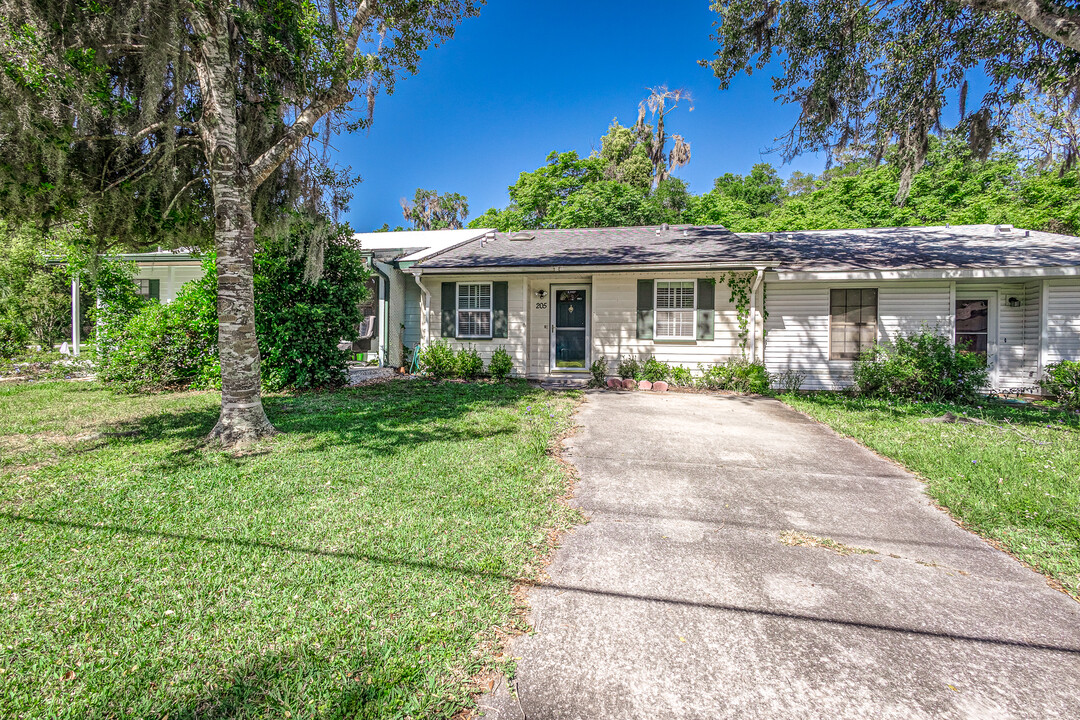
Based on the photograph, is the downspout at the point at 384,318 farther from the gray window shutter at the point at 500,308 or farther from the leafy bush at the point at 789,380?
the leafy bush at the point at 789,380

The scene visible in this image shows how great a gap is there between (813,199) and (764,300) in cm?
1610

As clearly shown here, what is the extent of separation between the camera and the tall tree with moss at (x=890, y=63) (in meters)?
6.80

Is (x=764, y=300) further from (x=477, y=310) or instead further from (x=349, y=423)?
(x=349, y=423)

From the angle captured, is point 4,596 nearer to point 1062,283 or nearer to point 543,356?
point 543,356

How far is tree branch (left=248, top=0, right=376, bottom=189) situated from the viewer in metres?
4.85

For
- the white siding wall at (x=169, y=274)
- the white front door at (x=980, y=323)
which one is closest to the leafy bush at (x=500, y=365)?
the white front door at (x=980, y=323)

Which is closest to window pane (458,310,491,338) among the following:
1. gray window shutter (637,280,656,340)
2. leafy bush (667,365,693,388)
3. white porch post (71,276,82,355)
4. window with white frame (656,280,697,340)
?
gray window shutter (637,280,656,340)

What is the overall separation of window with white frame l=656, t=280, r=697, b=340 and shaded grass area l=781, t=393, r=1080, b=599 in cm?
299

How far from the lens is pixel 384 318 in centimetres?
1131

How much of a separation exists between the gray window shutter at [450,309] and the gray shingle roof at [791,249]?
0.64m

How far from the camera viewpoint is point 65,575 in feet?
7.43

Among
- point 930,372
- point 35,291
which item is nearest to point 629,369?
point 930,372

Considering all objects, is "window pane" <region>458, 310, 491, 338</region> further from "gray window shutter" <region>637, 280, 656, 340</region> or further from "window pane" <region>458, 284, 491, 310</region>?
"gray window shutter" <region>637, 280, 656, 340</region>

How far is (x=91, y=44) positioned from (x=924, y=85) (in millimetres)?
10965
